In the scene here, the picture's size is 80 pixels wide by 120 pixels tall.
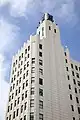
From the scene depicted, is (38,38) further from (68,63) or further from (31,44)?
(68,63)

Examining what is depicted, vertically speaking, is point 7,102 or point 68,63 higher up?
point 68,63

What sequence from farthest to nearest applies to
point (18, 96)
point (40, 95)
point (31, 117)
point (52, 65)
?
1. point (52, 65)
2. point (18, 96)
3. point (40, 95)
4. point (31, 117)

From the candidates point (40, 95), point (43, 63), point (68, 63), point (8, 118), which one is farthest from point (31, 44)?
point (8, 118)

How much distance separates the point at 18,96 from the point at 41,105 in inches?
355

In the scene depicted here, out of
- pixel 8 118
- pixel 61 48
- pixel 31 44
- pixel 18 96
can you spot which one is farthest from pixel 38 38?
pixel 8 118

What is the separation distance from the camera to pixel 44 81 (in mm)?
60969

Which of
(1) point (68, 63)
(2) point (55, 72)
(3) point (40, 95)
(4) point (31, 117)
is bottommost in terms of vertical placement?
(4) point (31, 117)

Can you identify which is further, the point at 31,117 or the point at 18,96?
the point at 18,96

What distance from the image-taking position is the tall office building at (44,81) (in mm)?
56306

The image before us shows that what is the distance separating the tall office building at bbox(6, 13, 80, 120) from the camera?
56306 millimetres

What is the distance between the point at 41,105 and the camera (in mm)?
55625

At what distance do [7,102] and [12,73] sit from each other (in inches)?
413

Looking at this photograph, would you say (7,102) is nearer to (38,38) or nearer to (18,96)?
(18,96)

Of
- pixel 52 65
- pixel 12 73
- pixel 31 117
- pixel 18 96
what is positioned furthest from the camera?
pixel 12 73
